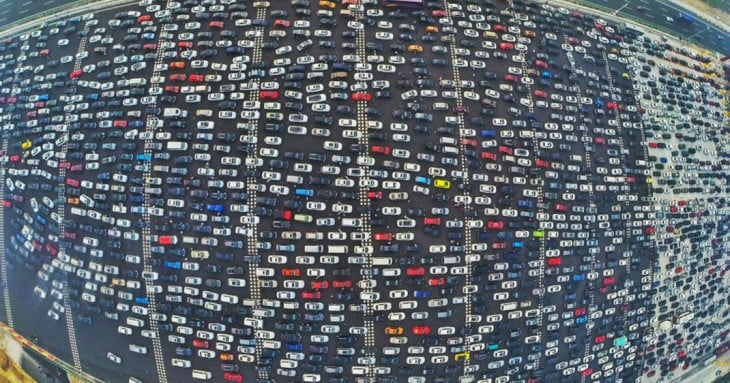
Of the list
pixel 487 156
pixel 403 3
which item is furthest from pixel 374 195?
pixel 403 3

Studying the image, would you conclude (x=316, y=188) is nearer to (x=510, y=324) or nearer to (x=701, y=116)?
(x=510, y=324)

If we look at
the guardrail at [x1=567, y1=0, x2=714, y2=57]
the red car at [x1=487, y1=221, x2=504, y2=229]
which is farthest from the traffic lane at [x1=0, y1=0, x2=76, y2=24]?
the guardrail at [x1=567, y1=0, x2=714, y2=57]

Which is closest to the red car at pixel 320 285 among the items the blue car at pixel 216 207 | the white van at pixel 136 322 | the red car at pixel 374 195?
the red car at pixel 374 195

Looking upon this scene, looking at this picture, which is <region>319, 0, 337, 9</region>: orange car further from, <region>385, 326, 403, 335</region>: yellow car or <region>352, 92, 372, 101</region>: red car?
<region>385, 326, 403, 335</region>: yellow car

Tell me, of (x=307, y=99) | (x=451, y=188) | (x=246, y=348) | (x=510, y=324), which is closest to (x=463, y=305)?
(x=510, y=324)

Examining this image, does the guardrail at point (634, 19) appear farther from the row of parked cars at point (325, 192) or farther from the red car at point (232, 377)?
the red car at point (232, 377)
